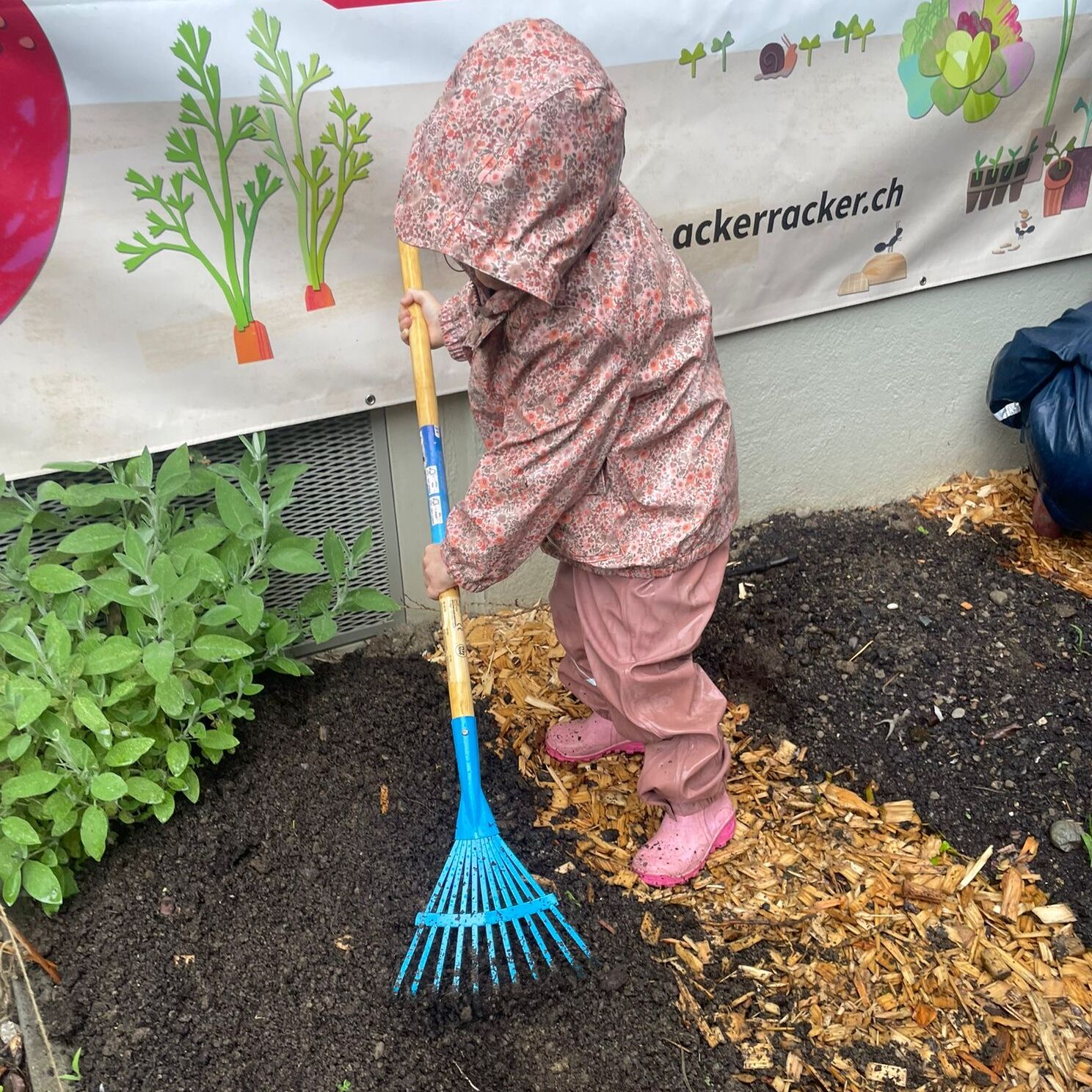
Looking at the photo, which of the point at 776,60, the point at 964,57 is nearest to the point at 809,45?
the point at 776,60

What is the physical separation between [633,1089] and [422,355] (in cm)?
157

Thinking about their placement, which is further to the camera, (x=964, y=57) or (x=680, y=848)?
(x=964, y=57)

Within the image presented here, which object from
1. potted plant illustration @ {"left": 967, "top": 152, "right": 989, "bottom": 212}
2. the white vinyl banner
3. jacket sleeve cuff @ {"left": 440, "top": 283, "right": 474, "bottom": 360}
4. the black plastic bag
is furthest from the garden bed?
potted plant illustration @ {"left": 967, "top": 152, "right": 989, "bottom": 212}

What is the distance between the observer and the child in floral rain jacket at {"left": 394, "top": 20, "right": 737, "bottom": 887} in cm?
134

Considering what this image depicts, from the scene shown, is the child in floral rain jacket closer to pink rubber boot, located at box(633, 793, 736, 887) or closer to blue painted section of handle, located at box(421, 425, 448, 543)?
pink rubber boot, located at box(633, 793, 736, 887)

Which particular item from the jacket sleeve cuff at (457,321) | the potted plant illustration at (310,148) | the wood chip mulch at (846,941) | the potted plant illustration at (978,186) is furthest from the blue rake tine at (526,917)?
the potted plant illustration at (978,186)

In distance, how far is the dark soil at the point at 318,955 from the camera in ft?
6.06

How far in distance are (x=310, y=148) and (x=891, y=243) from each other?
6.15 ft

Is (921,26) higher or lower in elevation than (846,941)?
higher

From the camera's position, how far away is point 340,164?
2197 mm

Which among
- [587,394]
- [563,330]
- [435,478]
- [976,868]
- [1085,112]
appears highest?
[1085,112]

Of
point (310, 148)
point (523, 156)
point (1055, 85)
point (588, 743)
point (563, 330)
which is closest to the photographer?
point (523, 156)

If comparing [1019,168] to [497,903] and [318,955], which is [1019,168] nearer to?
[497,903]

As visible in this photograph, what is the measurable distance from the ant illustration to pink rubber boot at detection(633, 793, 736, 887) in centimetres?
186
